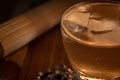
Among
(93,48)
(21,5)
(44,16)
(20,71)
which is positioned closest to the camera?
(93,48)

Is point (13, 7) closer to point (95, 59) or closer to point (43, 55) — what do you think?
point (43, 55)

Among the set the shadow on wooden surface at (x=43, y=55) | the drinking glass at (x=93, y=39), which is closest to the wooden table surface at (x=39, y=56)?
the shadow on wooden surface at (x=43, y=55)

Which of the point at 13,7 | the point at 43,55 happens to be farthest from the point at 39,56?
the point at 13,7

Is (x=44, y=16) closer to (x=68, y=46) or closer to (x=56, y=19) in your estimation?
(x=56, y=19)

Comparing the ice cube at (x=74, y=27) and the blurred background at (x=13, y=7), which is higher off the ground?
the ice cube at (x=74, y=27)

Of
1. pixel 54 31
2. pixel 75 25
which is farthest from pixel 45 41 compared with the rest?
pixel 75 25

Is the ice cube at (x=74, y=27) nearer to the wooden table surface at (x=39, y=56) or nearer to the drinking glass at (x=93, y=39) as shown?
the drinking glass at (x=93, y=39)
